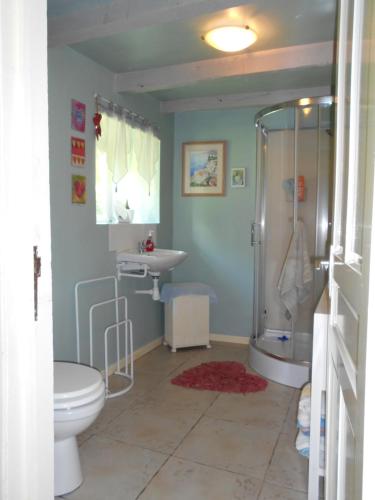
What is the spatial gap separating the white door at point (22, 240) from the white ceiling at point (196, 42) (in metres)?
1.28

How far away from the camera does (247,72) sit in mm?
2738

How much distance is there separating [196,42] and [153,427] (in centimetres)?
241

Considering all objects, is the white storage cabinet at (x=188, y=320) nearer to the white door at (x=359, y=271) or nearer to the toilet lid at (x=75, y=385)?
the toilet lid at (x=75, y=385)

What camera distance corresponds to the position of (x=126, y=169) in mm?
3125

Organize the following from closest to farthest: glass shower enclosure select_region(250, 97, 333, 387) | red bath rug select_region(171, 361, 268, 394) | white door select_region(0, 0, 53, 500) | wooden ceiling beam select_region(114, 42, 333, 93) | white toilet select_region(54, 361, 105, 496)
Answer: white door select_region(0, 0, 53, 500)
white toilet select_region(54, 361, 105, 496)
wooden ceiling beam select_region(114, 42, 333, 93)
red bath rug select_region(171, 361, 268, 394)
glass shower enclosure select_region(250, 97, 333, 387)

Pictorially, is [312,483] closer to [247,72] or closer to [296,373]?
[296,373]

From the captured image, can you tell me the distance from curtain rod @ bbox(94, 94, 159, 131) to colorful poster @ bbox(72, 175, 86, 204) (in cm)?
60

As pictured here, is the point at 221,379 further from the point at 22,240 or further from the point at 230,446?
the point at 22,240

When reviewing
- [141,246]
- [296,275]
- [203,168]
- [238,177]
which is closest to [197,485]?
[296,275]

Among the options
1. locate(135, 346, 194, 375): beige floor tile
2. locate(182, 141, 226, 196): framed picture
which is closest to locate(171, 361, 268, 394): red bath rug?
locate(135, 346, 194, 375): beige floor tile

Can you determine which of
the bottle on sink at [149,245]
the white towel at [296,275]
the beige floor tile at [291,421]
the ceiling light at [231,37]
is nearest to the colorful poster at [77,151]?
the bottle on sink at [149,245]

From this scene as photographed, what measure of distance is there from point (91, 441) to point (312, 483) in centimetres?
121

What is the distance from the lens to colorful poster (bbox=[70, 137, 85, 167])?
2656 mm

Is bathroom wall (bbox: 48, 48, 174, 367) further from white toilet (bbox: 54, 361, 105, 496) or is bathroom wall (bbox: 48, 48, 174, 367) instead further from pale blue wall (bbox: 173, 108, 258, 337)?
pale blue wall (bbox: 173, 108, 258, 337)
